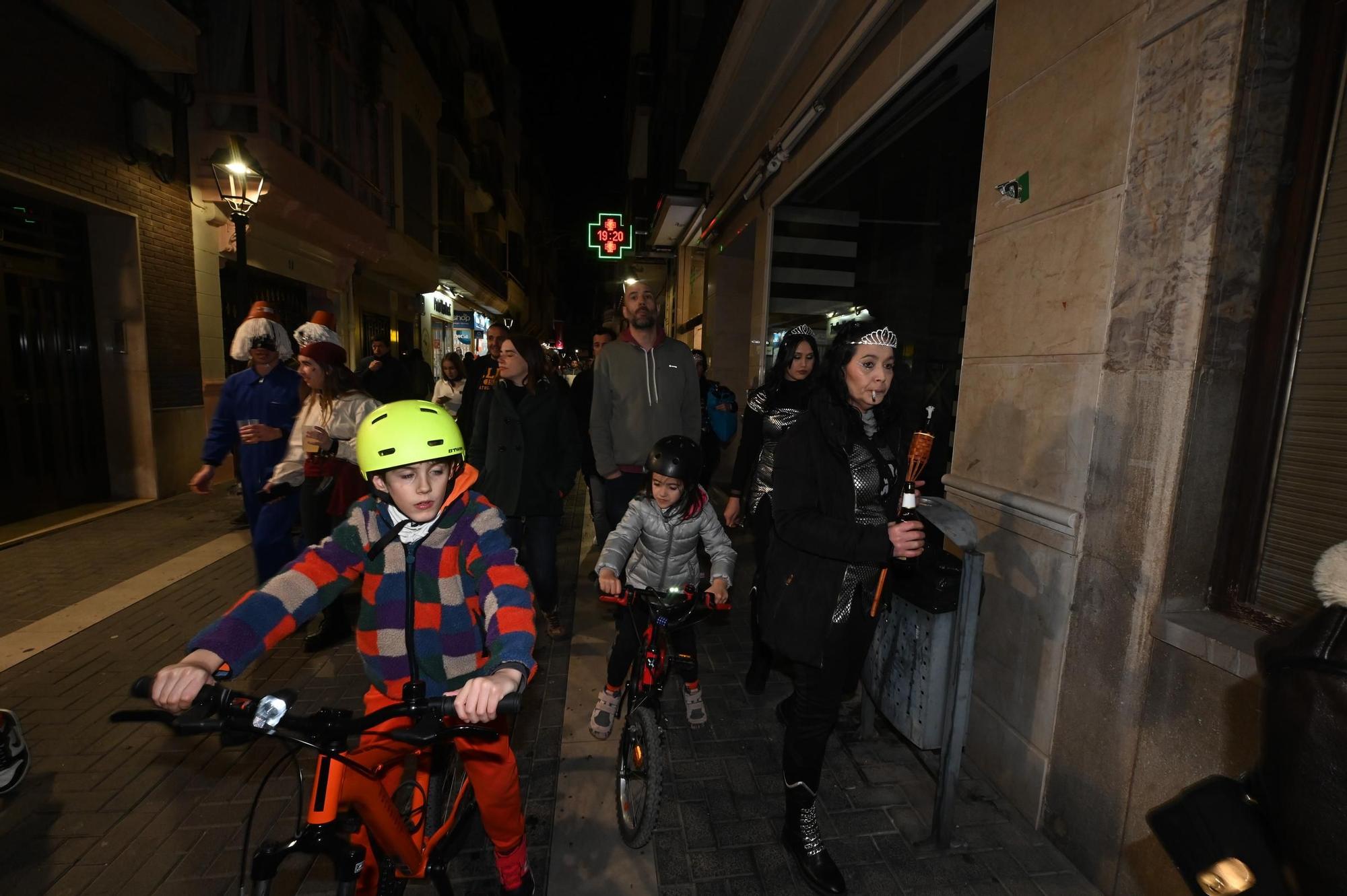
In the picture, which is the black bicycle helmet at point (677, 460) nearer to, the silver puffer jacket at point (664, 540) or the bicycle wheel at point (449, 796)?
the silver puffer jacket at point (664, 540)

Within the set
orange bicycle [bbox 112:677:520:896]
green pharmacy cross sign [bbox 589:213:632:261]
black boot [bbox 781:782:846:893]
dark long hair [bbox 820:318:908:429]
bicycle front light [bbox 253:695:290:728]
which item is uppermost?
green pharmacy cross sign [bbox 589:213:632:261]

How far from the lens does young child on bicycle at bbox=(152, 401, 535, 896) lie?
1831mm

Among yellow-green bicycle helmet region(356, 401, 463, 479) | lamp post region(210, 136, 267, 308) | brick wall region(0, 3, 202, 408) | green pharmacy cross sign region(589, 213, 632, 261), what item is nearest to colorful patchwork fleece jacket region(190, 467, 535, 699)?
yellow-green bicycle helmet region(356, 401, 463, 479)

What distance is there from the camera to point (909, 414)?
2668 millimetres

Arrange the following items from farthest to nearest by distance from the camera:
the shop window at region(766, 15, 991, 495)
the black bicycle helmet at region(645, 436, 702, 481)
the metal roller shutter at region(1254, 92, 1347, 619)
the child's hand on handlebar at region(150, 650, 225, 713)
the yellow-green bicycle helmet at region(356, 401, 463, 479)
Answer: the shop window at region(766, 15, 991, 495), the black bicycle helmet at region(645, 436, 702, 481), the metal roller shutter at region(1254, 92, 1347, 619), the yellow-green bicycle helmet at region(356, 401, 463, 479), the child's hand on handlebar at region(150, 650, 225, 713)

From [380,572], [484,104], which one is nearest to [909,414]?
[380,572]

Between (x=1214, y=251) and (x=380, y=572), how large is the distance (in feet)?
9.84

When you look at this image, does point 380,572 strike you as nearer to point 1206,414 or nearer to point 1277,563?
point 1206,414

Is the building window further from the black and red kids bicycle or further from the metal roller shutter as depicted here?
the metal roller shutter

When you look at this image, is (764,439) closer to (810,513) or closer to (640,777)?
(810,513)

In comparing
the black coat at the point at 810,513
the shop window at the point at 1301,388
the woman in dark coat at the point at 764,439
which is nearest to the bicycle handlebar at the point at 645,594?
the black coat at the point at 810,513

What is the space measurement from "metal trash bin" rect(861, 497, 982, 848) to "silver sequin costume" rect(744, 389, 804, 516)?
46.5 inches

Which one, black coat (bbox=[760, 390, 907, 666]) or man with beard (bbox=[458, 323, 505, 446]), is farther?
man with beard (bbox=[458, 323, 505, 446])

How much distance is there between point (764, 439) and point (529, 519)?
5.96 ft
